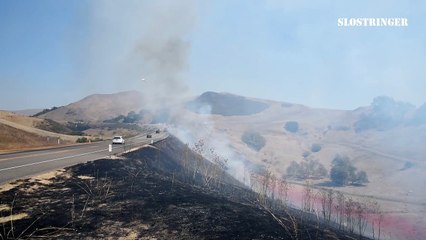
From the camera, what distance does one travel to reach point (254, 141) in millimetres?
107312

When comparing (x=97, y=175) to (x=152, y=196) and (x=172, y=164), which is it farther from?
(x=172, y=164)

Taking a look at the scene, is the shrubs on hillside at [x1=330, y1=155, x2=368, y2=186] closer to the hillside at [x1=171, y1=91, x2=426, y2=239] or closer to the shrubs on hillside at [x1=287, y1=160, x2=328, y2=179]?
the hillside at [x1=171, y1=91, x2=426, y2=239]

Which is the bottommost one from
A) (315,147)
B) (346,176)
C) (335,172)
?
(346,176)

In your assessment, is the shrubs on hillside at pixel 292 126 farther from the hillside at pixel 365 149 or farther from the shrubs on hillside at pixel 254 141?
the shrubs on hillside at pixel 254 141

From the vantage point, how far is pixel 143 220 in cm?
1060

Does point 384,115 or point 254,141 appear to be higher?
point 384,115

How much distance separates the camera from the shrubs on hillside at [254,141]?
105088mm

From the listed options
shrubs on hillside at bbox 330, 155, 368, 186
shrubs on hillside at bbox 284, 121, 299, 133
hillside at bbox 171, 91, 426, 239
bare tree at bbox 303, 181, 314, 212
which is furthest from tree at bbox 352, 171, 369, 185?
shrubs on hillside at bbox 284, 121, 299, 133

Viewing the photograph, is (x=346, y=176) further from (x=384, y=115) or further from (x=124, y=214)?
(x=384, y=115)

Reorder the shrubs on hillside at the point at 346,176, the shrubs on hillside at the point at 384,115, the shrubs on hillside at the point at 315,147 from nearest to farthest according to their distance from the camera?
the shrubs on hillside at the point at 346,176
the shrubs on hillside at the point at 315,147
the shrubs on hillside at the point at 384,115

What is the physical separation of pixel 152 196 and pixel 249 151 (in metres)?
83.3


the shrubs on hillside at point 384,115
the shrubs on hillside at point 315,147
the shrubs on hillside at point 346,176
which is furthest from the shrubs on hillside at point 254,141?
the shrubs on hillside at point 384,115

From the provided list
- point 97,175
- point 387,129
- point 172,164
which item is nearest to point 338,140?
point 387,129

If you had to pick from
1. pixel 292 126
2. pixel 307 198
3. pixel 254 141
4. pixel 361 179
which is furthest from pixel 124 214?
pixel 292 126
